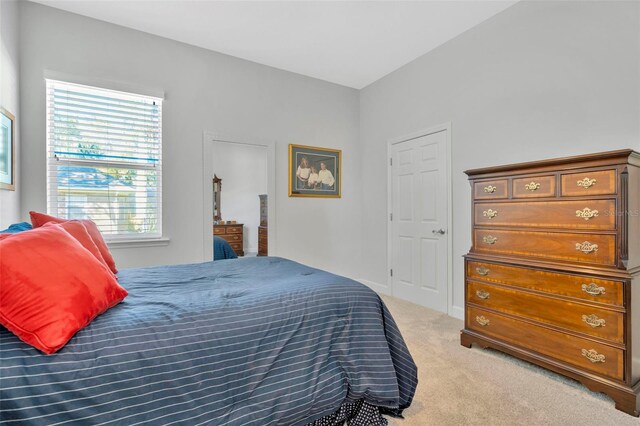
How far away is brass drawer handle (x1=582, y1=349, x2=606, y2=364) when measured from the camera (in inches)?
70.9

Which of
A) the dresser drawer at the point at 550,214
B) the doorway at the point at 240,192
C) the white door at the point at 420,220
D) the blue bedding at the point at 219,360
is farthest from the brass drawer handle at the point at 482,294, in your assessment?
the doorway at the point at 240,192

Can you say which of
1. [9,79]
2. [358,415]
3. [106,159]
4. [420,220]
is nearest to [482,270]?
[420,220]

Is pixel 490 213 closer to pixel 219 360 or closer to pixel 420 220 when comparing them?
pixel 420 220

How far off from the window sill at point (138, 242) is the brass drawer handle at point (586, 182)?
11.3 feet

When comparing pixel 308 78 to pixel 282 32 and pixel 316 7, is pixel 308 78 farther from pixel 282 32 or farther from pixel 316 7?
pixel 316 7

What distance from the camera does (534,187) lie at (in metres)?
2.15

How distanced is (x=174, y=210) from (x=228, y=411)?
8.12 ft

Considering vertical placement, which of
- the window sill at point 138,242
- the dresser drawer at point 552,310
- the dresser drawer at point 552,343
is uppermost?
the window sill at point 138,242

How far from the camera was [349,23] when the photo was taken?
2930 mm

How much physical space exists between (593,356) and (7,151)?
4.17m

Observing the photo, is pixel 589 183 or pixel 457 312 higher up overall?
pixel 589 183

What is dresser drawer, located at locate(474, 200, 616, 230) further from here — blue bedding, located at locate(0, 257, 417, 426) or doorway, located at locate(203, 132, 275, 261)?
doorway, located at locate(203, 132, 275, 261)

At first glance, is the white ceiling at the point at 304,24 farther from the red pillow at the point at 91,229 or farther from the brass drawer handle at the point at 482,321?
the brass drawer handle at the point at 482,321

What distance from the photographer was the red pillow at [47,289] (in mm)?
943
